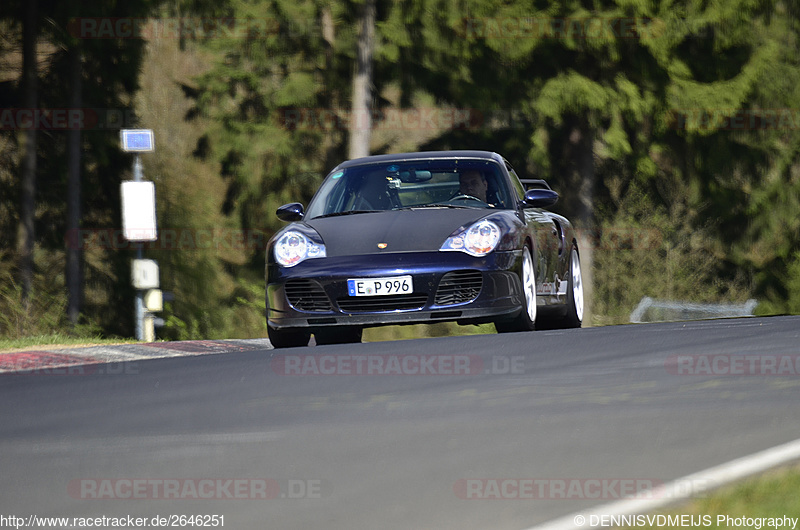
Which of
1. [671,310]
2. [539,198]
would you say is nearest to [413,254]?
[539,198]

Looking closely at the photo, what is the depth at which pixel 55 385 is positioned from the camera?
8.50 metres

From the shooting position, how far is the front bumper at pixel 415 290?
1015 cm

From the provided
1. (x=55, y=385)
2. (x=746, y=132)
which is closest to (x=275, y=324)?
(x=55, y=385)

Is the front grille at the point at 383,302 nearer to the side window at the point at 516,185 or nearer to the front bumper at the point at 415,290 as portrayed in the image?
the front bumper at the point at 415,290

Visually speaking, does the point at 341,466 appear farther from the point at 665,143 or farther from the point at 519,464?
the point at 665,143

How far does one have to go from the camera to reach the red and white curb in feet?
32.2

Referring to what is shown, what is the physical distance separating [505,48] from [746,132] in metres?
6.57

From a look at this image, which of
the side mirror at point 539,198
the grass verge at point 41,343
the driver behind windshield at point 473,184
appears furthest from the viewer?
the grass verge at point 41,343

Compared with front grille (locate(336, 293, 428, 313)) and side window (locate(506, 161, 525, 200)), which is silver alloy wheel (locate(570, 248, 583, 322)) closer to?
side window (locate(506, 161, 525, 200))

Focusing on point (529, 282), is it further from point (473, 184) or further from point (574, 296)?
point (574, 296)

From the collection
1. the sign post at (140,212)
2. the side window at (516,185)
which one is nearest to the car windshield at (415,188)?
the side window at (516,185)

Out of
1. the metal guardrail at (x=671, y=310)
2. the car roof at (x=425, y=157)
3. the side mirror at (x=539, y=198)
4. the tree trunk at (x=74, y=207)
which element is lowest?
the metal guardrail at (x=671, y=310)

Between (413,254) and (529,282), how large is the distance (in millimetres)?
1100

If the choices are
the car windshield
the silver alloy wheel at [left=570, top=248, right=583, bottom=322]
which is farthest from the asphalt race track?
the silver alloy wheel at [left=570, top=248, right=583, bottom=322]
